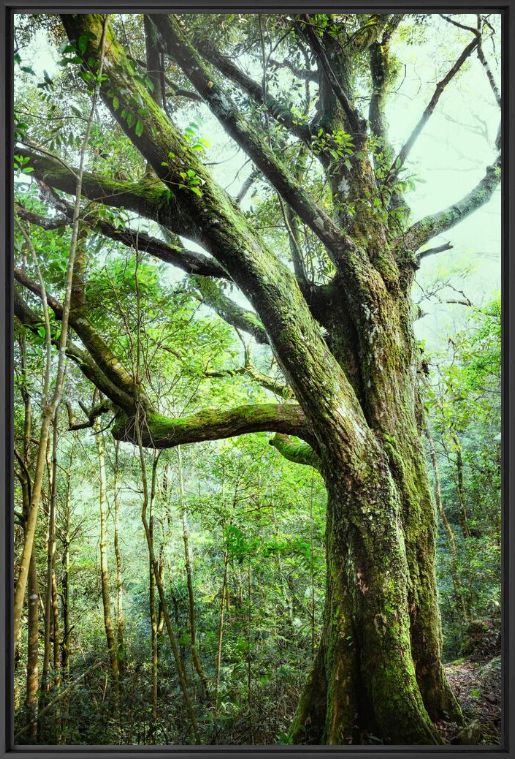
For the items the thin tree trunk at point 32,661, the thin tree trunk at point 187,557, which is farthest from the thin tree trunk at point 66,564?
the thin tree trunk at point 32,661

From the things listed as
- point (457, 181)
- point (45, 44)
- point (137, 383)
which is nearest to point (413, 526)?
point (137, 383)

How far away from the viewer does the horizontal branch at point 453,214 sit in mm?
3088

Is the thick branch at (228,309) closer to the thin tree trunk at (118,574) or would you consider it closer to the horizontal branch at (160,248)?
the horizontal branch at (160,248)

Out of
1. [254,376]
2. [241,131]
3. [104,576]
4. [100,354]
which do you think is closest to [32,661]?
[104,576]

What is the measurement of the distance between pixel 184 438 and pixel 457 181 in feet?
8.06

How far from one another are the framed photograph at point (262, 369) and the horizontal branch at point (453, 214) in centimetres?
2

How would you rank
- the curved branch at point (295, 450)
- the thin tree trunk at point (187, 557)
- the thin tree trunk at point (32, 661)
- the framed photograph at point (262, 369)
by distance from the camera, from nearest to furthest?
the framed photograph at point (262, 369) < the thin tree trunk at point (32, 661) < the curved branch at point (295, 450) < the thin tree trunk at point (187, 557)

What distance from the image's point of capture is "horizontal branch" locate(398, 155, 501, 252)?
10.1 ft

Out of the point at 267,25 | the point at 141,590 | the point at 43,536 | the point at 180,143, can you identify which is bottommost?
the point at 141,590

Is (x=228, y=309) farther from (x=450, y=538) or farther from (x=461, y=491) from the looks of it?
(x=450, y=538)

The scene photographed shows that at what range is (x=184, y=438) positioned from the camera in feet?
9.10

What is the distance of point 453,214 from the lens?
3.20 m

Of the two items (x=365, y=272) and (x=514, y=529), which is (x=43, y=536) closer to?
(x=365, y=272)

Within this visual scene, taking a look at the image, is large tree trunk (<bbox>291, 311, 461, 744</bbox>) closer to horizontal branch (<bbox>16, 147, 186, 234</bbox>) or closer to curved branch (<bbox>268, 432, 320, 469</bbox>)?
curved branch (<bbox>268, 432, 320, 469</bbox>)
